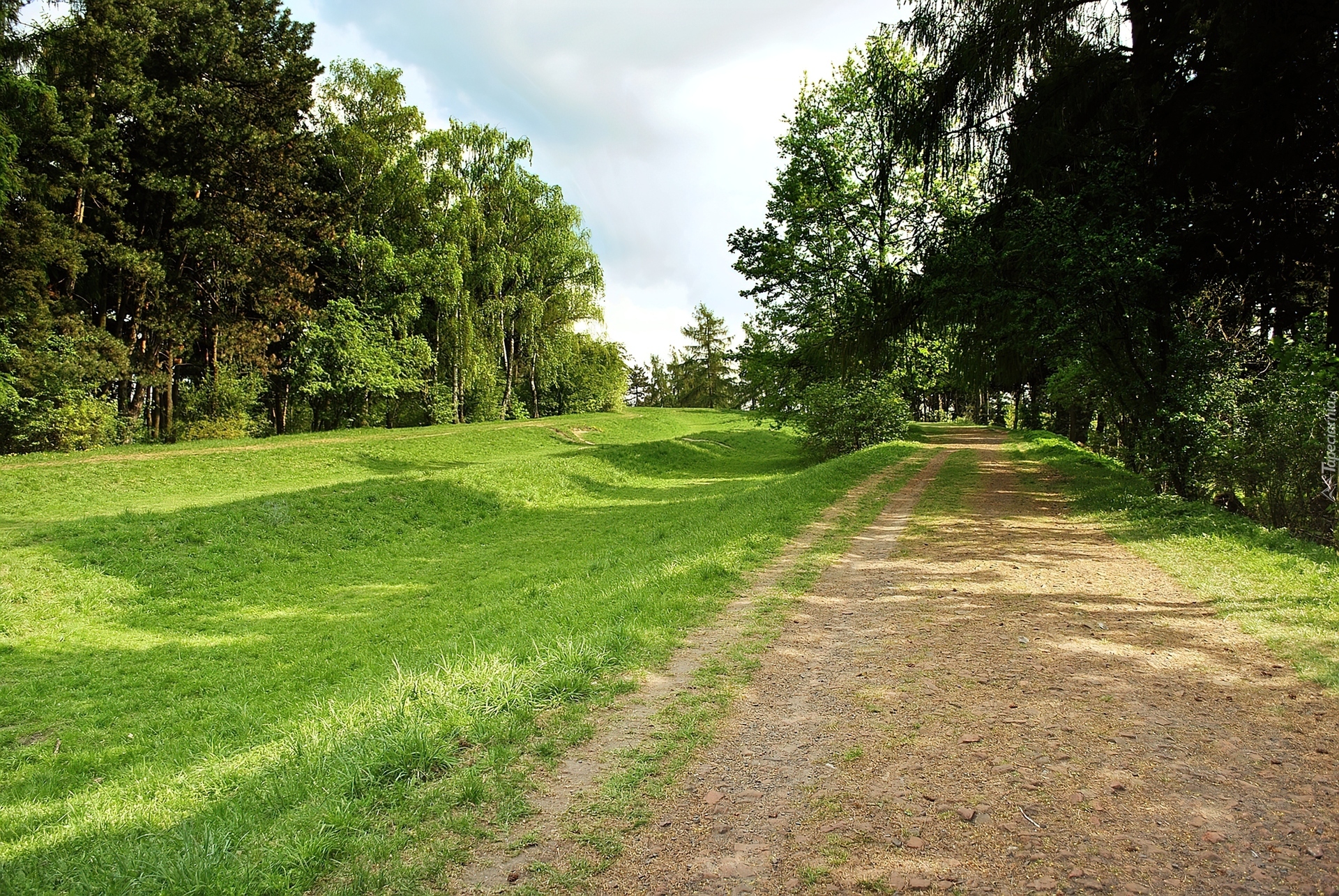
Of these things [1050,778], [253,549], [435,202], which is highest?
[435,202]

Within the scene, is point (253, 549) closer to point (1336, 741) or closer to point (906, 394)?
point (1336, 741)

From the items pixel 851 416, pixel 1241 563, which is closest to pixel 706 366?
pixel 851 416

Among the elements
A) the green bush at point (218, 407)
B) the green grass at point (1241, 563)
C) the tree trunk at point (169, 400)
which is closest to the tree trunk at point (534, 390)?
the green bush at point (218, 407)

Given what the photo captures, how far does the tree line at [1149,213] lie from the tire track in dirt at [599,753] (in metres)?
7.31

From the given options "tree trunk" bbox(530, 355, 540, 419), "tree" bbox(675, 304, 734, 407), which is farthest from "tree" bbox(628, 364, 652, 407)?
"tree trunk" bbox(530, 355, 540, 419)

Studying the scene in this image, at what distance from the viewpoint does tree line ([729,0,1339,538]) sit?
8.77 meters

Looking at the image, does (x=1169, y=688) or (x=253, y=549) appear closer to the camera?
(x=1169, y=688)

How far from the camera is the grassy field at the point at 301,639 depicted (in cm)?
328

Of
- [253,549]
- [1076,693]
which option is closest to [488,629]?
[1076,693]

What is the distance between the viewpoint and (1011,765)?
3373 millimetres

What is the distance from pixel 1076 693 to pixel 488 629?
5924 millimetres

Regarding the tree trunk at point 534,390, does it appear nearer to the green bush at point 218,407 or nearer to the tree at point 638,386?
the green bush at point 218,407

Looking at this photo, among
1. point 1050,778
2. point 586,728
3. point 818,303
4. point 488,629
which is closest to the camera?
point 1050,778

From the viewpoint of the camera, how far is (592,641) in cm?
539
